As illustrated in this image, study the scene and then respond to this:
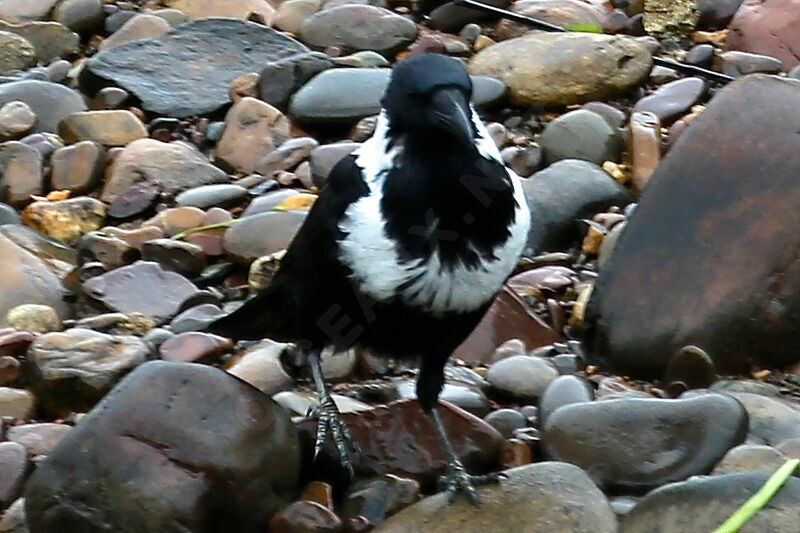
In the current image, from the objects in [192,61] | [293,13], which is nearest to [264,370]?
[192,61]

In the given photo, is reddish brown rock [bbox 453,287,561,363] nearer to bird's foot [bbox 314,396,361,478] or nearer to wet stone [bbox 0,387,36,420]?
bird's foot [bbox 314,396,361,478]

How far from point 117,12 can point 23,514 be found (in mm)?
5234

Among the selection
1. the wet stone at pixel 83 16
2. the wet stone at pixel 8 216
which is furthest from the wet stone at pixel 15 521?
the wet stone at pixel 83 16

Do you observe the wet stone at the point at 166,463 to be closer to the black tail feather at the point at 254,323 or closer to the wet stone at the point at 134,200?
the black tail feather at the point at 254,323

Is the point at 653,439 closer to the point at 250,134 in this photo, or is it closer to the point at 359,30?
the point at 250,134

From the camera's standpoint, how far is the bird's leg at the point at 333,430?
4.34 meters

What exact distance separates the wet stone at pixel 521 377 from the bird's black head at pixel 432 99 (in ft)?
4.12

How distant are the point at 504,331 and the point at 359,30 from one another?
308 cm

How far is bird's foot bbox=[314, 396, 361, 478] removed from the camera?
434 centimetres

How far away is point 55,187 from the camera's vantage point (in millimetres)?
6973

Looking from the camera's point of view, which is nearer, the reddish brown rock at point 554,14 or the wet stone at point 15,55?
the reddish brown rock at point 554,14

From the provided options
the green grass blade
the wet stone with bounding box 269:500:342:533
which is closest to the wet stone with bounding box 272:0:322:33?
the wet stone with bounding box 269:500:342:533

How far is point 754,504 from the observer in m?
3.54

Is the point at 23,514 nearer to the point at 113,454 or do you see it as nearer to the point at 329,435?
the point at 113,454
